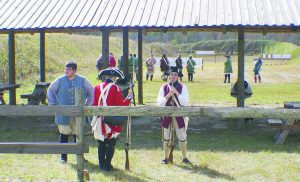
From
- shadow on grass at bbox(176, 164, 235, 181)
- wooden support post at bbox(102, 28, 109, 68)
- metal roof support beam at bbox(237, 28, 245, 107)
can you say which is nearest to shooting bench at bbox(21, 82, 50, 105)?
wooden support post at bbox(102, 28, 109, 68)

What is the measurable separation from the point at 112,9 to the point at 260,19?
3.51 meters

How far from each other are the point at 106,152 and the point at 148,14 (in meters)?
4.68

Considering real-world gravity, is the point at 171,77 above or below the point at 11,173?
above

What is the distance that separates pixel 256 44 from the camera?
90.1m

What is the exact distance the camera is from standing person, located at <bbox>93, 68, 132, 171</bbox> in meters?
7.06

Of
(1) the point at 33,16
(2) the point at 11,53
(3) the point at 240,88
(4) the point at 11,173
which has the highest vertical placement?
(1) the point at 33,16

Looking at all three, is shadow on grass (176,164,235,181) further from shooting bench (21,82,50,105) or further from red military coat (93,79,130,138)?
shooting bench (21,82,50,105)

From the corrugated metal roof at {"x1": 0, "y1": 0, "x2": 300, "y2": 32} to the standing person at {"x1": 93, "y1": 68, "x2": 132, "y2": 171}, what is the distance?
354cm

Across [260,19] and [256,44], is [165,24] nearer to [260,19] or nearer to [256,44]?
[260,19]

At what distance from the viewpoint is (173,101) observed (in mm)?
7629

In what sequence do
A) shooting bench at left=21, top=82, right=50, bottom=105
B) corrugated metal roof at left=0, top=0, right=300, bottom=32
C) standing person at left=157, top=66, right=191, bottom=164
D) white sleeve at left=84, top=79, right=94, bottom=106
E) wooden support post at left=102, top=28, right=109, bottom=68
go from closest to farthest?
white sleeve at left=84, top=79, right=94, bottom=106, standing person at left=157, top=66, right=191, bottom=164, corrugated metal roof at left=0, top=0, right=300, bottom=32, wooden support post at left=102, top=28, right=109, bottom=68, shooting bench at left=21, top=82, right=50, bottom=105

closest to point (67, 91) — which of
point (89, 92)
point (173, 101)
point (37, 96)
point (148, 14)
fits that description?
point (89, 92)

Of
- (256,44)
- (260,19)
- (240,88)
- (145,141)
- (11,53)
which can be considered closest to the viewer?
(145,141)

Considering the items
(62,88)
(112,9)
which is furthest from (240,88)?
(62,88)
